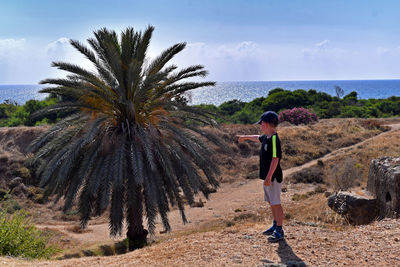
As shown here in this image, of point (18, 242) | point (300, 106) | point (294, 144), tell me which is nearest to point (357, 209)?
point (18, 242)

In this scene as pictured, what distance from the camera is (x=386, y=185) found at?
949cm

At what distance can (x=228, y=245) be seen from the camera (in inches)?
252

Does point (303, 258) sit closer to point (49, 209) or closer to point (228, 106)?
point (49, 209)

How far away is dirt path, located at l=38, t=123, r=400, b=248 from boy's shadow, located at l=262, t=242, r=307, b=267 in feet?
26.7

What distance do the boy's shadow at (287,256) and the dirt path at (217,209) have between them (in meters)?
8.13

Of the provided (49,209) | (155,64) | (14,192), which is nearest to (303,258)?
(155,64)

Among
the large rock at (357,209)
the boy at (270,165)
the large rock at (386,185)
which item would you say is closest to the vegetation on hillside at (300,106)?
the large rock at (357,209)

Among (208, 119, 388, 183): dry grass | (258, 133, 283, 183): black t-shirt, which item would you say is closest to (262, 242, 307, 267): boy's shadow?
(258, 133, 283, 183): black t-shirt

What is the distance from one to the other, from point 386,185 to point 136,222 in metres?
6.75

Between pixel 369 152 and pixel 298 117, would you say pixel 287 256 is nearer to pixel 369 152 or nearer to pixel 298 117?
pixel 369 152

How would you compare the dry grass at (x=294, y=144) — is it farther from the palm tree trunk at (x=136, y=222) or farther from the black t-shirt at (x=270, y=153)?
the black t-shirt at (x=270, y=153)

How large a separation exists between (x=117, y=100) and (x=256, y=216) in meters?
7.57

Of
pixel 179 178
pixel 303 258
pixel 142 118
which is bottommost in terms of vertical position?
pixel 303 258

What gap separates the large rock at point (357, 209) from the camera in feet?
33.7
